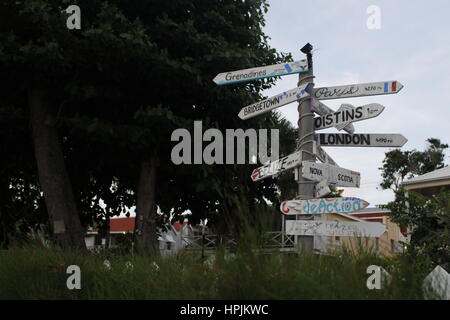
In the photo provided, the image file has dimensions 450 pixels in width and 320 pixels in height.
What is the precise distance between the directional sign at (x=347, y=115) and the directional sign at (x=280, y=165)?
544 mm

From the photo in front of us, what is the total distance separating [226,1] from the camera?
37.9ft

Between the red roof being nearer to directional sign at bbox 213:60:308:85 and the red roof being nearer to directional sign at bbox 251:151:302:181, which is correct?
directional sign at bbox 213:60:308:85

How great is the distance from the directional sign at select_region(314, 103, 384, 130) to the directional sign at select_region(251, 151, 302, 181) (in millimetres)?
544

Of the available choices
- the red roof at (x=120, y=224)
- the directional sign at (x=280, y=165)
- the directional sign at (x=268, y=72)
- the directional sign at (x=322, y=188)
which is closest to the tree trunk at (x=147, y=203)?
the directional sign at (x=268, y=72)

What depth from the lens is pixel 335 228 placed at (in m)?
5.57

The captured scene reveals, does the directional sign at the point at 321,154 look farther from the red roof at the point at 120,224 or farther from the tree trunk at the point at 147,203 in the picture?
the red roof at the point at 120,224

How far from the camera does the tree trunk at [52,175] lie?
1018 cm

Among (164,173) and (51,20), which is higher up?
(51,20)

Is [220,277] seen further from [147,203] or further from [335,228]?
[147,203]

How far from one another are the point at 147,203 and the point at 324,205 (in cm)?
539

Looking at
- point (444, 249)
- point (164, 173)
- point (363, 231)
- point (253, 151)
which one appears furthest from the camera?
point (164, 173)
